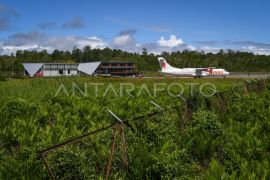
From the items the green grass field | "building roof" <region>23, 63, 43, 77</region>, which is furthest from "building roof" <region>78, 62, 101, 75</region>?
the green grass field

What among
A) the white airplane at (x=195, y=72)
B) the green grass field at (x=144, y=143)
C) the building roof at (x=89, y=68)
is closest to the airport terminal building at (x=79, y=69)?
the building roof at (x=89, y=68)

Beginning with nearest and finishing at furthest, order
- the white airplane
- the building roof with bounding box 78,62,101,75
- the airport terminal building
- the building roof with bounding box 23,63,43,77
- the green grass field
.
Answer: the green grass field
the white airplane
the building roof with bounding box 23,63,43,77
the airport terminal building
the building roof with bounding box 78,62,101,75

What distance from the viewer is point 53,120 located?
14.7 metres

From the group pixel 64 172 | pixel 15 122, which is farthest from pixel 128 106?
pixel 64 172

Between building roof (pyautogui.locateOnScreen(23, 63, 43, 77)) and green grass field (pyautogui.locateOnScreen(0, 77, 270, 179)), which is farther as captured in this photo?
building roof (pyautogui.locateOnScreen(23, 63, 43, 77))

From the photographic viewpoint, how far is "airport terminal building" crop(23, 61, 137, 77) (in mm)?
114625

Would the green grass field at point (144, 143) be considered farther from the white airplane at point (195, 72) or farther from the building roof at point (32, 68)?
the building roof at point (32, 68)

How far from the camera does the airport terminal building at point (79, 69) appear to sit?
114625mm

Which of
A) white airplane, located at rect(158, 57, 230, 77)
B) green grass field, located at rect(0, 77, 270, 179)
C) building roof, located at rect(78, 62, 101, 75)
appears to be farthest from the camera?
building roof, located at rect(78, 62, 101, 75)

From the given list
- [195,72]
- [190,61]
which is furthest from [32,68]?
[190,61]

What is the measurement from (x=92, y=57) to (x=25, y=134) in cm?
18924

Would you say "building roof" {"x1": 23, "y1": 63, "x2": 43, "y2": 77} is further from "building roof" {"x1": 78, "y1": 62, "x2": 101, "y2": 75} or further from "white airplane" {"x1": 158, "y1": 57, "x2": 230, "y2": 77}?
"white airplane" {"x1": 158, "y1": 57, "x2": 230, "y2": 77}

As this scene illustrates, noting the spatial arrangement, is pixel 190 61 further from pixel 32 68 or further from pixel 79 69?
pixel 32 68

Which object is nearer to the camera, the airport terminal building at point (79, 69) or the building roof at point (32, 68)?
the building roof at point (32, 68)
